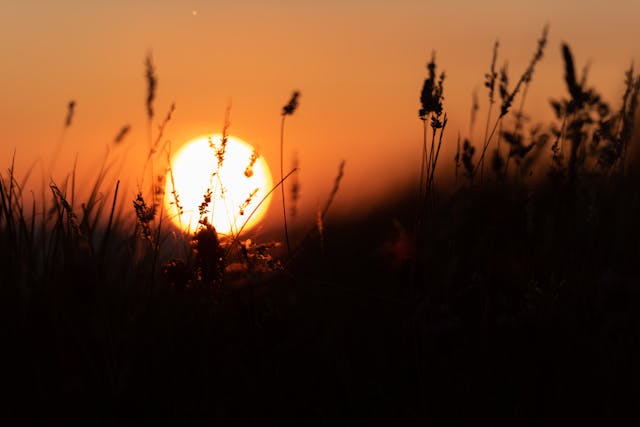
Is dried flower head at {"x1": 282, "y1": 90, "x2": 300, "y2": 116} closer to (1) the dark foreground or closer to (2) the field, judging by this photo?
(2) the field

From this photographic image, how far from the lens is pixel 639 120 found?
4.62 metres

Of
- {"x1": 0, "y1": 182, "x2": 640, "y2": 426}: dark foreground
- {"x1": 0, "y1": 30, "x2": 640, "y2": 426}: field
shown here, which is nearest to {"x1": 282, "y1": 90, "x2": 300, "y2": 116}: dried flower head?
{"x1": 0, "y1": 30, "x2": 640, "y2": 426}: field

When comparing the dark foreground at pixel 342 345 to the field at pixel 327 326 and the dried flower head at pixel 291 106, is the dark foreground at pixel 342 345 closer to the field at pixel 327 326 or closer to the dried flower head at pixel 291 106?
the field at pixel 327 326

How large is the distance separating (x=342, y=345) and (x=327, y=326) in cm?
12

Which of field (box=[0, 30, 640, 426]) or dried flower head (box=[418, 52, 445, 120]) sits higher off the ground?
dried flower head (box=[418, 52, 445, 120])

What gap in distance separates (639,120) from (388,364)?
300 cm

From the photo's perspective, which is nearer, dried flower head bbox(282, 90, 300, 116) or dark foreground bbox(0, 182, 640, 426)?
dark foreground bbox(0, 182, 640, 426)

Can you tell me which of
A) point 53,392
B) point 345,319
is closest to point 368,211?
point 345,319

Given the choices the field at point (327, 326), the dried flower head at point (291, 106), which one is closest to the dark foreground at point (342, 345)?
the field at point (327, 326)

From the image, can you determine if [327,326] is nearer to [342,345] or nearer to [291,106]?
[342,345]

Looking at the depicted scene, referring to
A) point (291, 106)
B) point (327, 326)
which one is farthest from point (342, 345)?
point (291, 106)

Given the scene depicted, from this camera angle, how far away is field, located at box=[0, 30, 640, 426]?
1.99 m

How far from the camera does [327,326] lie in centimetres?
246

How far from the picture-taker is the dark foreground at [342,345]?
1978mm
